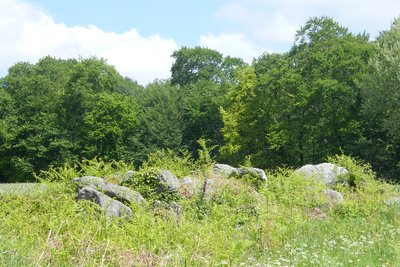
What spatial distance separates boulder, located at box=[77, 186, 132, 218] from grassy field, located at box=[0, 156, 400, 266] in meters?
0.18

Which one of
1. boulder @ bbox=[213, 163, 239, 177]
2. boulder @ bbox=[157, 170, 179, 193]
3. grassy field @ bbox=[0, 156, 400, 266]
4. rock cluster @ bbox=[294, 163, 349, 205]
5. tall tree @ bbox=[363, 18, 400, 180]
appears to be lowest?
grassy field @ bbox=[0, 156, 400, 266]

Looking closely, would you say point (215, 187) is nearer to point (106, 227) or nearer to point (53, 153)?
point (106, 227)

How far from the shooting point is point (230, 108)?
42625 millimetres

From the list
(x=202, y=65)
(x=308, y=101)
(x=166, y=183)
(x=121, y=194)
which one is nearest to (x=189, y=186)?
(x=166, y=183)

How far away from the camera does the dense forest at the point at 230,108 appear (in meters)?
35.4

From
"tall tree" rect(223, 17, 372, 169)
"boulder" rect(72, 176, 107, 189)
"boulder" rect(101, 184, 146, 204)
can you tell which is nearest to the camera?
"boulder" rect(101, 184, 146, 204)

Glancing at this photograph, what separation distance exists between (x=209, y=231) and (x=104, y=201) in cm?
272

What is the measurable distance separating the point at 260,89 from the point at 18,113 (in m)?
21.5

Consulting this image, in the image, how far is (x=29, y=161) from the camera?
4534 cm

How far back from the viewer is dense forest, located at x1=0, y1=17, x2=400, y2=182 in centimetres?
3538

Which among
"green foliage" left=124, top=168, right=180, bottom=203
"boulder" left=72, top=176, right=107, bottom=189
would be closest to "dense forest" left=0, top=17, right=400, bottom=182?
"green foliage" left=124, top=168, right=180, bottom=203

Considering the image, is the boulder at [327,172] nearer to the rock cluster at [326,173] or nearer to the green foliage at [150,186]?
the rock cluster at [326,173]

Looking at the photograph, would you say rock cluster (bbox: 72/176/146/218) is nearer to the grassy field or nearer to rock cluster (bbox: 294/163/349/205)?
the grassy field

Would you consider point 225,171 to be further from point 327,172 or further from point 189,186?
point 327,172
